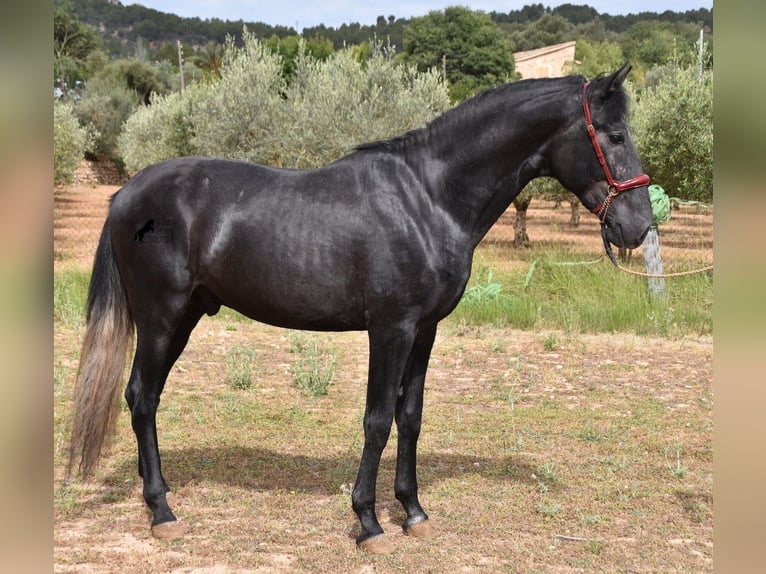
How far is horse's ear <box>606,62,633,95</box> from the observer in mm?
3307

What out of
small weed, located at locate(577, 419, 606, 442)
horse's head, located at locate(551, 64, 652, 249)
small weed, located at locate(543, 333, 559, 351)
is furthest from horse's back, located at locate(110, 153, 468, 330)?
small weed, located at locate(543, 333, 559, 351)

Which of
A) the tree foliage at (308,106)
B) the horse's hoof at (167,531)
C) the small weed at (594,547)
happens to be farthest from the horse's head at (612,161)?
the tree foliage at (308,106)

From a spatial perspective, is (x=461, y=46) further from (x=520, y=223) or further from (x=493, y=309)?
→ (x=493, y=309)

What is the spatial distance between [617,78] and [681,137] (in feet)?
42.6

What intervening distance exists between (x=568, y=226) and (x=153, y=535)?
22.6m

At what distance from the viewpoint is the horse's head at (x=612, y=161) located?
11.5ft

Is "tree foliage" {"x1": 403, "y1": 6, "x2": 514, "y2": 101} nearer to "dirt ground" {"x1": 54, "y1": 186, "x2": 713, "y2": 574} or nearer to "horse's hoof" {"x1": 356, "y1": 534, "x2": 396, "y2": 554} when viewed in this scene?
"dirt ground" {"x1": 54, "y1": 186, "x2": 713, "y2": 574}

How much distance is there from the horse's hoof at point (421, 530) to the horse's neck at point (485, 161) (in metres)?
1.63

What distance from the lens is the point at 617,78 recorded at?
3387 mm

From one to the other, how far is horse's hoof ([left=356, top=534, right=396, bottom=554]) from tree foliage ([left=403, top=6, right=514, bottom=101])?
5990cm

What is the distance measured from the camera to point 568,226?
981 inches

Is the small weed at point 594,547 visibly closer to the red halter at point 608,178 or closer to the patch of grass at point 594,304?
the red halter at point 608,178

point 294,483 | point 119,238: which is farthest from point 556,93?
point 294,483
